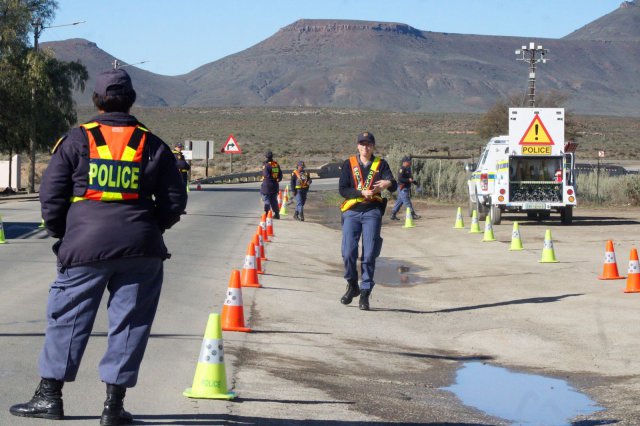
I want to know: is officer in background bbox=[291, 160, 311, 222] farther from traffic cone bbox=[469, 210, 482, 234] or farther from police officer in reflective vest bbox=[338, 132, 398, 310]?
police officer in reflective vest bbox=[338, 132, 398, 310]

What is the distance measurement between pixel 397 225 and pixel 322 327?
56.8ft

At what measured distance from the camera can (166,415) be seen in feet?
23.2

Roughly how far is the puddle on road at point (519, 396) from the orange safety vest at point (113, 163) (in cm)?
325

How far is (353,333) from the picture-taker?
459 inches

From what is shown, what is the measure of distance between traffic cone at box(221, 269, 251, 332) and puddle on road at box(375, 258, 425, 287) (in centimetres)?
568

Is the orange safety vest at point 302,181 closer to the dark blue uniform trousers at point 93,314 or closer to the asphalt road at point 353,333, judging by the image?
the asphalt road at point 353,333

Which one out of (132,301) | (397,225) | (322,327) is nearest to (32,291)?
(322,327)

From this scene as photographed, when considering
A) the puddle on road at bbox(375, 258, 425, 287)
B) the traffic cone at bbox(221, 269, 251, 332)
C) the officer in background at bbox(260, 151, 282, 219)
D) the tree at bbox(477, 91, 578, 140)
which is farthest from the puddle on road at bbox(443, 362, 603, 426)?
the tree at bbox(477, 91, 578, 140)

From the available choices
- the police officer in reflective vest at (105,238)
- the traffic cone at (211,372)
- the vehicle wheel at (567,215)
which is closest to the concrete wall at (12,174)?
the vehicle wheel at (567,215)

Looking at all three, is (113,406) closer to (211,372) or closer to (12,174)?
(211,372)

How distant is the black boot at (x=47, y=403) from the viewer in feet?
21.6

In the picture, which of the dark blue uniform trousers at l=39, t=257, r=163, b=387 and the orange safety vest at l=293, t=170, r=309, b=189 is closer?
the dark blue uniform trousers at l=39, t=257, r=163, b=387

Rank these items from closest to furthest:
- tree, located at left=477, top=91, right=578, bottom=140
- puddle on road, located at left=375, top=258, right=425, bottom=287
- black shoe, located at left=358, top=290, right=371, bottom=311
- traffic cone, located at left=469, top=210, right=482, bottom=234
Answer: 1. black shoe, located at left=358, top=290, right=371, bottom=311
2. puddle on road, located at left=375, top=258, right=425, bottom=287
3. traffic cone, located at left=469, top=210, right=482, bottom=234
4. tree, located at left=477, top=91, right=578, bottom=140

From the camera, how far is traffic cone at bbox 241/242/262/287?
14.7 m
